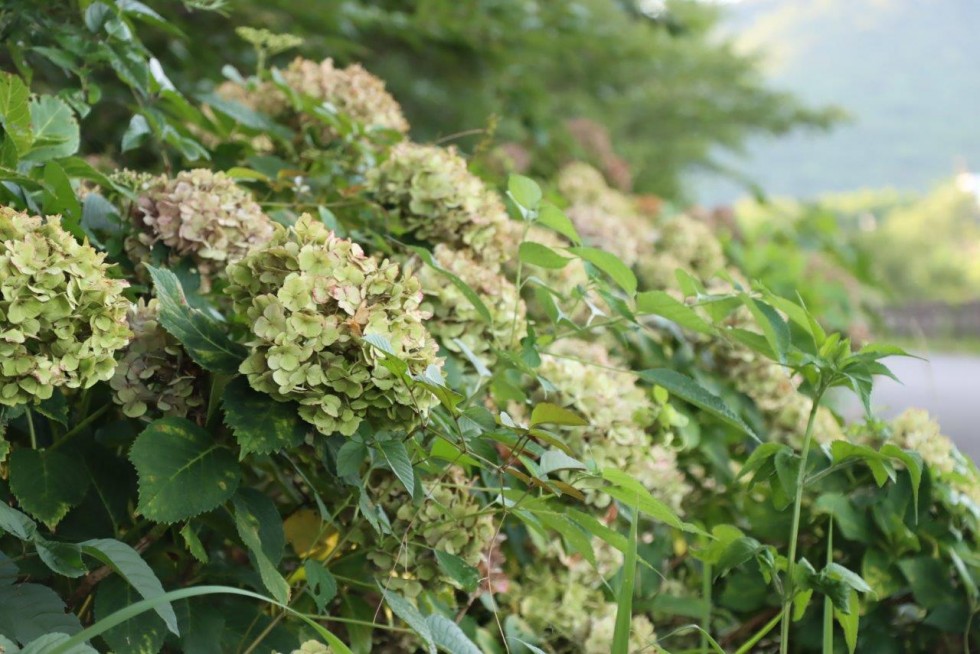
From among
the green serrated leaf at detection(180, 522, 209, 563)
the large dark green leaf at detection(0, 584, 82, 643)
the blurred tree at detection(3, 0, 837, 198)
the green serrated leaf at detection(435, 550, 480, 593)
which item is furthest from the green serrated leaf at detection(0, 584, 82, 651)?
the blurred tree at detection(3, 0, 837, 198)

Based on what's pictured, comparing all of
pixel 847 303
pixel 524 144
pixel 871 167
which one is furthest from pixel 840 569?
pixel 871 167

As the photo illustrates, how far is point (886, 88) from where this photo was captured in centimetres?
8044

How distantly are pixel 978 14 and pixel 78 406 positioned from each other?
303ft

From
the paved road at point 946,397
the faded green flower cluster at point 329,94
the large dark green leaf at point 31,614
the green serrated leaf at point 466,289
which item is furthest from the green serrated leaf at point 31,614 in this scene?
the paved road at point 946,397

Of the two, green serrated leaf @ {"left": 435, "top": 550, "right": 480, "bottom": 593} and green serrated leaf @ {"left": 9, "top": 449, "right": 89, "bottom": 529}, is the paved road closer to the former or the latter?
green serrated leaf @ {"left": 435, "top": 550, "right": 480, "bottom": 593}

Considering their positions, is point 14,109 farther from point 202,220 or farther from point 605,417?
point 605,417

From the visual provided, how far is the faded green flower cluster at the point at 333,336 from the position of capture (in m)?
0.81

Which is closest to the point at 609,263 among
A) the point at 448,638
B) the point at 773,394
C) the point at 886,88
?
the point at 448,638

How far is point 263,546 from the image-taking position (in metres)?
0.90

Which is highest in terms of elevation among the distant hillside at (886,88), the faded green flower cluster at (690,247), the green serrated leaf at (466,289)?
the green serrated leaf at (466,289)

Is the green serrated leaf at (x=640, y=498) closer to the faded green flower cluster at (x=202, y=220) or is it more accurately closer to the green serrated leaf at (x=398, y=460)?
the green serrated leaf at (x=398, y=460)

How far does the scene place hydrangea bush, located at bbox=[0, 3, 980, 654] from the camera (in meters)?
0.82

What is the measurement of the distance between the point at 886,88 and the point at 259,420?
88.6 metres

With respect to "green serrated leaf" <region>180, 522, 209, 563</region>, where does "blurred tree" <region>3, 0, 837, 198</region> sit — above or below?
below
